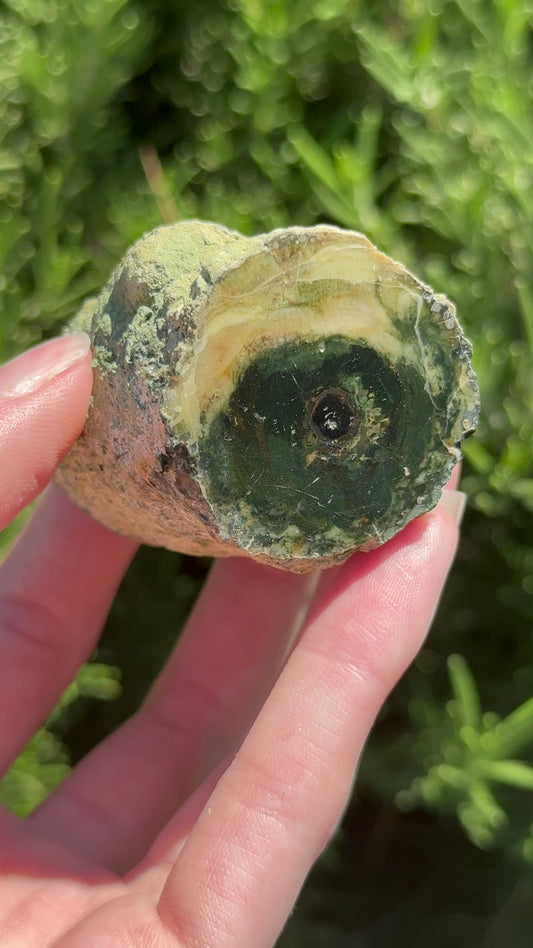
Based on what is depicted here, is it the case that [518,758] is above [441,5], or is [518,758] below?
below

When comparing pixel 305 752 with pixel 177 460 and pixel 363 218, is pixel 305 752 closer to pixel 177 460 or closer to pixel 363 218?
pixel 177 460

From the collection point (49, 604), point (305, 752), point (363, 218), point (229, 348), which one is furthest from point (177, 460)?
point (363, 218)

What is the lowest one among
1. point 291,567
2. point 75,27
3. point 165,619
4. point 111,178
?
point 165,619

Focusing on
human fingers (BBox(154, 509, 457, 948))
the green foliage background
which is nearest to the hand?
human fingers (BBox(154, 509, 457, 948))

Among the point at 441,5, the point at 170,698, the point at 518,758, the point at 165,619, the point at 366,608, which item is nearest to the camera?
the point at 366,608

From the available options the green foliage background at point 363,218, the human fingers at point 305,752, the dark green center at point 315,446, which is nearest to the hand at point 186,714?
the human fingers at point 305,752

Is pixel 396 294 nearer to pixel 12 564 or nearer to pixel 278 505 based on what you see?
pixel 278 505

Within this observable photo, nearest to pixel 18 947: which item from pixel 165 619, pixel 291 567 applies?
pixel 291 567
